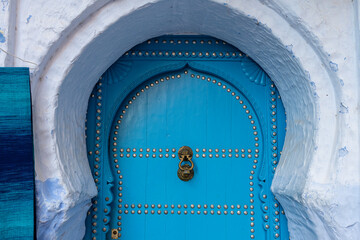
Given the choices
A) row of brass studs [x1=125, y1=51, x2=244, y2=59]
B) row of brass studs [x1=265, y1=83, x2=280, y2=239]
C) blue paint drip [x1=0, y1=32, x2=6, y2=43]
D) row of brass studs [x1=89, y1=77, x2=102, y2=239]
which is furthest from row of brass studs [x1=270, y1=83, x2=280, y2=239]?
blue paint drip [x1=0, y1=32, x2=6, y2=43]

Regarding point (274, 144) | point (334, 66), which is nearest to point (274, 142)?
point (274, 144)

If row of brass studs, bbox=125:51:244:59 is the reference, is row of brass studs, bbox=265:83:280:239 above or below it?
below

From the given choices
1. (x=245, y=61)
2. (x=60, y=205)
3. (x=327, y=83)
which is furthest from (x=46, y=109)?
(x=327, y=83)

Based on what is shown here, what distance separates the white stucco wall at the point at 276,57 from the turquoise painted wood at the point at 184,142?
20cm

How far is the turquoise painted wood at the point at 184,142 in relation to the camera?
6.59ft

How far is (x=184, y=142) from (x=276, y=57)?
667mm

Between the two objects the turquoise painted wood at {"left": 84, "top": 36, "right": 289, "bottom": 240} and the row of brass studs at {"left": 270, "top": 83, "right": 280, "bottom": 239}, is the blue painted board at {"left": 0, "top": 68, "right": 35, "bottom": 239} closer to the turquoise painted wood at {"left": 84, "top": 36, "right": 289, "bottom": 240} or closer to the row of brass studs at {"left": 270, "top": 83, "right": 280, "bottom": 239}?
the turquoise painted wood at {"left": 84, "top": 36, "right": 289, "bottom": 240}

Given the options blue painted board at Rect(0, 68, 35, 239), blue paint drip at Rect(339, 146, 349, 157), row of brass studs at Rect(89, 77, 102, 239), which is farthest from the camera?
row of brass studs at Rect(89, 77, 102, 239)

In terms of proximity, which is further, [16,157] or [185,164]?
[185,164]

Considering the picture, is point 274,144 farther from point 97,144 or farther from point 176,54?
point 97,144

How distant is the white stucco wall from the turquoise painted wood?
7.8 inches

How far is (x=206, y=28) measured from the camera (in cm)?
198

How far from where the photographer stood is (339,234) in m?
1.52

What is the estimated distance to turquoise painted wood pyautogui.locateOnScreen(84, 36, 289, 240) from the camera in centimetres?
201
